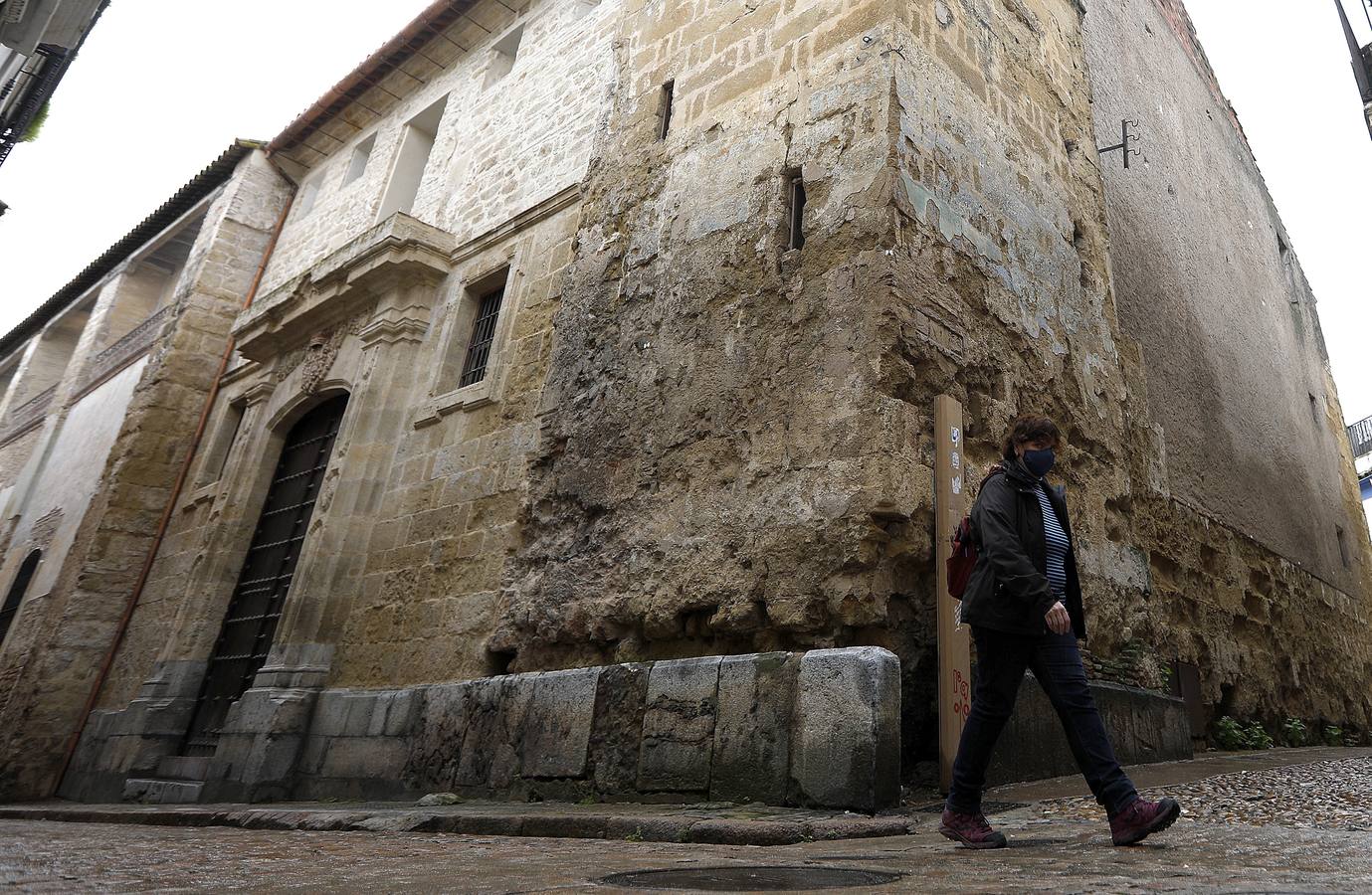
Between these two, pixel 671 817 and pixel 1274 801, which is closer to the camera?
pixel 671 817

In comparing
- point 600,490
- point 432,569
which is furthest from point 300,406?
point 600,490

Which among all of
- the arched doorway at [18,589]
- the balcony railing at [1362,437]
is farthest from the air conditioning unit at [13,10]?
the balcony railing at [1362,437]

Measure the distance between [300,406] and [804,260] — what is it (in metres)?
6.27

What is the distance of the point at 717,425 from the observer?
493 centimetres

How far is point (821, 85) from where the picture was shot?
536 cm

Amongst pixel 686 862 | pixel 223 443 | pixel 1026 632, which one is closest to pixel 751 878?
pixel 686 862

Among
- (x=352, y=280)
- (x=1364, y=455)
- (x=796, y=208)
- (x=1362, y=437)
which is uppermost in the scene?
(x=1362, y=437)

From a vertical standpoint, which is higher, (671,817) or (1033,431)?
(1033,431)

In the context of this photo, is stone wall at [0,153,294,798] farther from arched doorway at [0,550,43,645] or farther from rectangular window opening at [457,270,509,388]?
rectangular window opening at [457,270,509,388]

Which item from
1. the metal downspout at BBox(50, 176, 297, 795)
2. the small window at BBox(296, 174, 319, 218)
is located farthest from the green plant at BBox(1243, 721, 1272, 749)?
the small window at BBox(296, 174, 319, 218)

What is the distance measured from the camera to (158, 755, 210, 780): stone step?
24.5 feet

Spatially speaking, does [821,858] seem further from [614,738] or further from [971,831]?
[614,738]

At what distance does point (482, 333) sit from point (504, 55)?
414 centimetres

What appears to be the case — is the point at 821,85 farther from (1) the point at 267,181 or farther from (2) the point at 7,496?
(2) the point at 7,496
